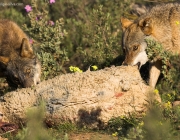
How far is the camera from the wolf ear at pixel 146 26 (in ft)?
33.2

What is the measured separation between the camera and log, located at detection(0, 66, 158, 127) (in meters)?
8.23

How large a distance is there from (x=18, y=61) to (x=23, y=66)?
169 millimetres

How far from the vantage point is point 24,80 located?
999 cm

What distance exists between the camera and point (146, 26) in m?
10.1

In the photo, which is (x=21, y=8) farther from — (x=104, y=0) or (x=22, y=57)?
(x=22, y=57)

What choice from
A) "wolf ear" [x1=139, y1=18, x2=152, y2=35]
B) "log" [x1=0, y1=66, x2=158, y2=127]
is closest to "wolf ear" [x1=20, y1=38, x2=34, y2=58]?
"log" [x1=0, y1=66, x2=158, y2=127]

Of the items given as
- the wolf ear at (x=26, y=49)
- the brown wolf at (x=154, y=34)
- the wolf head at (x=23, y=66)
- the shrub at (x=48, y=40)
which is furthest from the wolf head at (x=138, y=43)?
the shrub at (x=48, y=40)

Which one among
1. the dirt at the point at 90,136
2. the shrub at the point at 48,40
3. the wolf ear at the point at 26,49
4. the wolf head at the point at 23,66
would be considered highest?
the shrub at the point at 48,40

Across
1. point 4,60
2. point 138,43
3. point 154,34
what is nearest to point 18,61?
point 4,60

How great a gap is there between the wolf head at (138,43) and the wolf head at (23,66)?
1.98 m

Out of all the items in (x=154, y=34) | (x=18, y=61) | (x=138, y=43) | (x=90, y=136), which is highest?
(x=154, y=34)

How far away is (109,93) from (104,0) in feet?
24.4

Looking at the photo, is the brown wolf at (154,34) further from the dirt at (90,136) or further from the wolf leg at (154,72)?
the dirt at (90,136)

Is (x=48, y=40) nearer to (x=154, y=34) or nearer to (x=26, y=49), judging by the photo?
(x=26, y=49)
